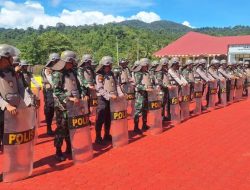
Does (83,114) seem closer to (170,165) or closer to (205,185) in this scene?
(170,165)

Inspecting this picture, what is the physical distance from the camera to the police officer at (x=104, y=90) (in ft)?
28.3

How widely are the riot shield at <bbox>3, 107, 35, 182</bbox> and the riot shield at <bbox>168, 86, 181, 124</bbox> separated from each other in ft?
17.9

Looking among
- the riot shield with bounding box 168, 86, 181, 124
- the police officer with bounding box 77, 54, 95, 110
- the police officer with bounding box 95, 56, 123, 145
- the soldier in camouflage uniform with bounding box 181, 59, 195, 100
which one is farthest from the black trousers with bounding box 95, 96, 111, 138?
the soldier in camouflage uniform with bounding box 181, 59, 195, 100

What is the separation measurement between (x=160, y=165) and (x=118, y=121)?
1.77 meters

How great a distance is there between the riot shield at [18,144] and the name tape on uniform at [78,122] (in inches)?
33.0

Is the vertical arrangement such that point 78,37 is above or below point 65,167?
above

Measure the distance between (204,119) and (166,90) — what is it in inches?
69.2

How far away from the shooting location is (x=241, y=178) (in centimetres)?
635

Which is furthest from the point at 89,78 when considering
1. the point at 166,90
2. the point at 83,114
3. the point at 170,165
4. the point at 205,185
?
the point at 205,185

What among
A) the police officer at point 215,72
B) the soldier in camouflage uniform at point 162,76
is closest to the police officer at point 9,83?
the soldier in camouflage uniform at point 162,76

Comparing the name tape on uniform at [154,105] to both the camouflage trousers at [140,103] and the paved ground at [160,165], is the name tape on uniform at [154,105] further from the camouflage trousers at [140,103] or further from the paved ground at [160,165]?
the paved ground at [160,165]

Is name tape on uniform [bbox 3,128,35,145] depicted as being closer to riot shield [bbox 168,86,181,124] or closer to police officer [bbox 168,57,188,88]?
riot shield [bbox 168,86,181,124]

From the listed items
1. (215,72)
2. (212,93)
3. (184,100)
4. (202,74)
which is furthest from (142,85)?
(215,72)

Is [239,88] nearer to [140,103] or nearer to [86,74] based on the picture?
[140,103]
